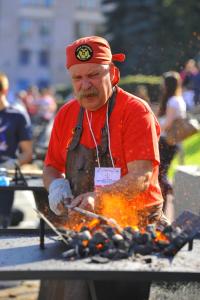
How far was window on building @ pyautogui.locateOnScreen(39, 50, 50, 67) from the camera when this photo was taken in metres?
84.9

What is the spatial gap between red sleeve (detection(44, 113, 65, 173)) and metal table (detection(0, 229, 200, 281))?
766 millimetres

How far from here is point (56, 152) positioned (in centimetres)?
415

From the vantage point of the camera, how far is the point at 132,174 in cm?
371

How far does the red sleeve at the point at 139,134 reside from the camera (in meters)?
3.75

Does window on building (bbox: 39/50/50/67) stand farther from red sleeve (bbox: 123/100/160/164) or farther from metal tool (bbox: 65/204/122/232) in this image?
metal tool (bbox: 65/204/122/232)

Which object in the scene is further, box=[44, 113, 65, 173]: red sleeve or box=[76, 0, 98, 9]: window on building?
box=[76, 0, 98, 9]: window on building

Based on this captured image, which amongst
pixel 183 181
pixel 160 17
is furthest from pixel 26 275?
pixel 160 17

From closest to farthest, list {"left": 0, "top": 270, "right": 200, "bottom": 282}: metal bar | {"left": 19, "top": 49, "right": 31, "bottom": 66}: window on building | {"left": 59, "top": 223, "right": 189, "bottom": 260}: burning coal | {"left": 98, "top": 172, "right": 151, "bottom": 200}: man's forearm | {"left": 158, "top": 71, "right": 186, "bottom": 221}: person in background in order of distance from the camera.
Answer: {"left": 0, "top": 270, "right": 200, "bottom": 282}: metal bar < {"left": 59, "top": 223, "right": 189, "bottom": 260}: burning coal < {"left": 98, "top": 172, "right": 151, "bottom": 200}: man's forearm < {"left": 158, "top": 71, "right": 186, "bottom": 221}: person in background < {"left": 19, "top": 49, "right": 31, "bottom": 66}: window on building

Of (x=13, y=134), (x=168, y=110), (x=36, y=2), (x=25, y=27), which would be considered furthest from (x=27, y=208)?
(x=36, y=2)

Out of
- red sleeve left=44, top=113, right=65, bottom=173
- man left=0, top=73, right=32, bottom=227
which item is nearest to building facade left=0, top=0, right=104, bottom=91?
man left=0, top=73, right=32, bottom=227

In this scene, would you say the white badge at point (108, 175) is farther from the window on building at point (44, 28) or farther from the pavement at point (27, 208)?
the window on building at point (44, 28)

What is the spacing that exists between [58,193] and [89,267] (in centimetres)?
82

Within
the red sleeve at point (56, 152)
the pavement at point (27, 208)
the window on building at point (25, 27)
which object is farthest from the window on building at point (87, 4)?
the red sleeve at point (56, 152)

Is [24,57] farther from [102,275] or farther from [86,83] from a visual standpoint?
[102,275]
